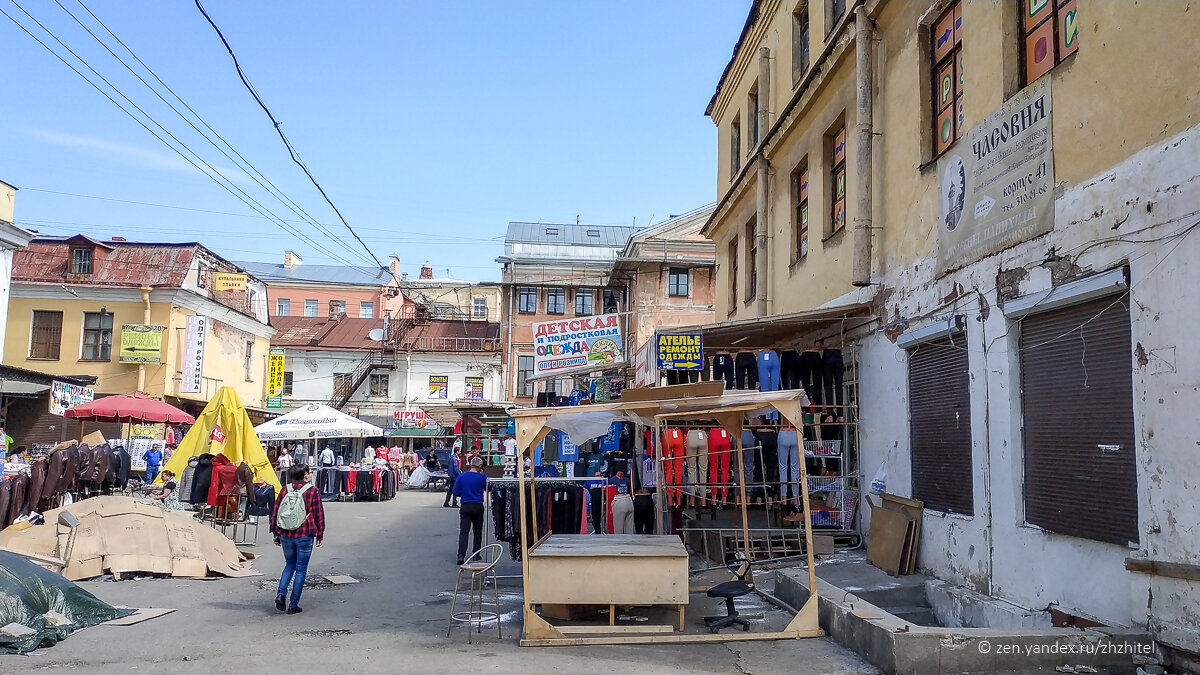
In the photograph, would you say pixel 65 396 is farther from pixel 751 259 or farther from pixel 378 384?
pixel 378 384

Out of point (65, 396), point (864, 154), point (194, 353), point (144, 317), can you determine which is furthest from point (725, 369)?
point (144, 317)

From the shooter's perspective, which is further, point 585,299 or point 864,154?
point 585,299

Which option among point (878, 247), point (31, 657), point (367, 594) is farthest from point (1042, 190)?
point (31, 657)

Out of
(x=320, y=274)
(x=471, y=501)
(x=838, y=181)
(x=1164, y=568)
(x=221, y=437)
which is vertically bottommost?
(x=471, y=501)

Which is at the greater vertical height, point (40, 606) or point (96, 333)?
point (96, 333)

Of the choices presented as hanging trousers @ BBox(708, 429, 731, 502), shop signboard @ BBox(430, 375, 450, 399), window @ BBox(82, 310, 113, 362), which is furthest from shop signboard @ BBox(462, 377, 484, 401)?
hanging trousers @ BBox(708, 429, 731, 502)

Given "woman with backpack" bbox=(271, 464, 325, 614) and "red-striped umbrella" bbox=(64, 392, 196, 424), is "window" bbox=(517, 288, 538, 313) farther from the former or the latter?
"woman with backpack" bbox=(271, 464, 325, 614)

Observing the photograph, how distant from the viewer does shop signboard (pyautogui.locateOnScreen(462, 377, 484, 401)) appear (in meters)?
48.0

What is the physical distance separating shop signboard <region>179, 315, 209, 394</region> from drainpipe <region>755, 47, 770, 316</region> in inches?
958

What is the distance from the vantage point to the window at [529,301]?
44438 millimetres

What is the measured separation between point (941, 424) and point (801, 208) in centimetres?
670

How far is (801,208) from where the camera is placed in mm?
16359

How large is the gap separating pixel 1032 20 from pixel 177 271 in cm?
3264

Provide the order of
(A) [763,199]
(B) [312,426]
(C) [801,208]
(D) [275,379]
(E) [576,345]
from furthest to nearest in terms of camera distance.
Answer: (D) [275,379], (B) [312,426], (E) [576,345], (A) [763,199], (C) [801,208]
